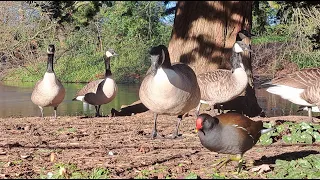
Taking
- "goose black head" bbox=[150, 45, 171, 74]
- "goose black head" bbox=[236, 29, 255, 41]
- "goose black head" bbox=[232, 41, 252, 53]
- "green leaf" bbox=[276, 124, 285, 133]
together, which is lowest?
"green leaf" bbox=[276, 124, 285, 133]

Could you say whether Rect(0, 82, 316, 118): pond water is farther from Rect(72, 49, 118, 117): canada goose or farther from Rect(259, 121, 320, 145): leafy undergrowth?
Rect(259, 121, 320, 145): leafy undergrowth

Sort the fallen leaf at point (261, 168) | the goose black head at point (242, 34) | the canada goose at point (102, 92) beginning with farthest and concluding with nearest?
1. the canada goose at point (102, 92)
2. the goose black head at point (242, 34)
3. the fallen leaf at point (261, 168)

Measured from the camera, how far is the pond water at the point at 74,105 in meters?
13.5

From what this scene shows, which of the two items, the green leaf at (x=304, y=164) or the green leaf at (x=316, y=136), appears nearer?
the green leaf at (x=304, y=164)

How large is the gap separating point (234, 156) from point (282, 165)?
0.46 m

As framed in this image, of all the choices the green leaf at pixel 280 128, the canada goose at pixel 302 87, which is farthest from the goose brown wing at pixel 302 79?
the green leaf at pixel 280 128

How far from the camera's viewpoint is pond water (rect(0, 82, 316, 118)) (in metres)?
13.5

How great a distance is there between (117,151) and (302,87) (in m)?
4.59

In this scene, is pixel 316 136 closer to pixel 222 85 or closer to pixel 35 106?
pixel 222 85

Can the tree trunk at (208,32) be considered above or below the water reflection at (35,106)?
above

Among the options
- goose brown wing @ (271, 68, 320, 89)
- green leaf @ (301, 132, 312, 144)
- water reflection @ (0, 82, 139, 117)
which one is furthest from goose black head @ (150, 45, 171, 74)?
water reflection @ (0, 82, 139, 117)

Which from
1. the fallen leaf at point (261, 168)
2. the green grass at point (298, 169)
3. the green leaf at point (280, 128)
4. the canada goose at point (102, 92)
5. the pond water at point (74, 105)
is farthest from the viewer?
the pond water at point (74, 105)

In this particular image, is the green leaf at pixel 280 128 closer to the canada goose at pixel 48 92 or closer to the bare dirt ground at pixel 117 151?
the bare dirt ground at pixel 117 151

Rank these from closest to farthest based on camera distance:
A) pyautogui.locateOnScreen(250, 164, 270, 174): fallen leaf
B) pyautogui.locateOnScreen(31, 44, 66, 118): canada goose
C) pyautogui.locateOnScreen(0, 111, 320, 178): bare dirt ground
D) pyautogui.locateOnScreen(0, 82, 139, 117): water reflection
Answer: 1. pyautogui.locateOnScreen(250, 164, 270, 174): fallen leaf
2. pyautogui.locateOnScreen(0, 111, 320, 178): bare dirt ground
3. pyautogui.locateOnScreen(31, 44, 66, 118): canada goose
4. pyautogui.locateOnScreen(0, 82, 139, 117): water reflection
